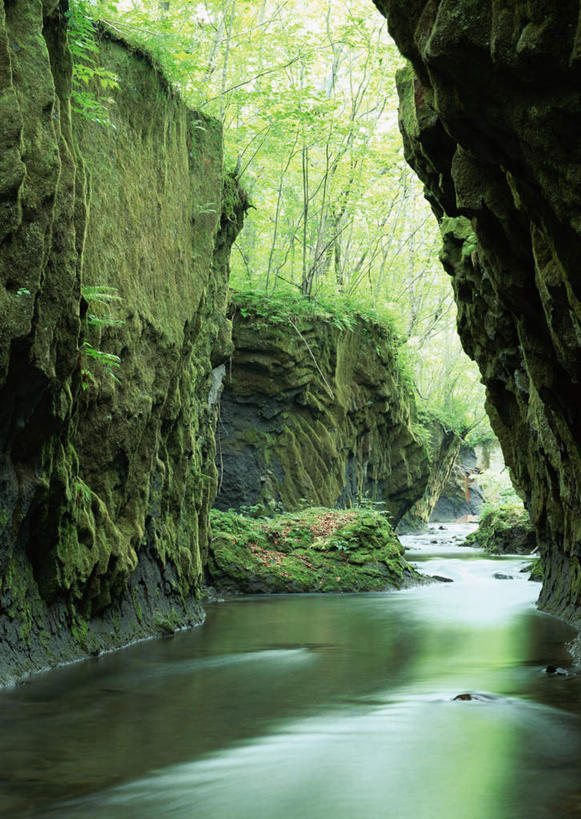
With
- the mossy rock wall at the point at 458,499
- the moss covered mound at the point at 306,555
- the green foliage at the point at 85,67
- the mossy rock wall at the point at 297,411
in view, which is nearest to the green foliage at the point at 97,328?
the green foliage at the point at 85,67

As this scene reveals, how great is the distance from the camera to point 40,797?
452cm

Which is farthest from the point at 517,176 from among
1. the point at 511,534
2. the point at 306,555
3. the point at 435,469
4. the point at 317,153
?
the point at 435,469

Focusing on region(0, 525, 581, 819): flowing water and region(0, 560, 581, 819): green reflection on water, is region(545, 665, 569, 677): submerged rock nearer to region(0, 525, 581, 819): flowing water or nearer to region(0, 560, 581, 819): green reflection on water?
region(0, 525, 581, 819): flowing water

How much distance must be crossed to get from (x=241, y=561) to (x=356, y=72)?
63.0 ft

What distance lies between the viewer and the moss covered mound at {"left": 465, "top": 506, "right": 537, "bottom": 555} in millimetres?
28922

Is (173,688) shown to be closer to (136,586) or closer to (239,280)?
(136,586)

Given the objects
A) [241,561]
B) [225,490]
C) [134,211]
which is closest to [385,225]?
[225,490]

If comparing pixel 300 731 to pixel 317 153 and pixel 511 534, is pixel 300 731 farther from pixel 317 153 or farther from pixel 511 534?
pixel 317 153

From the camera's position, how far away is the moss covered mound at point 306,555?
17219 millimetres

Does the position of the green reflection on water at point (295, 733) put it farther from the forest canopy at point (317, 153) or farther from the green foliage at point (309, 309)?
the green foliage at point (309, 309)

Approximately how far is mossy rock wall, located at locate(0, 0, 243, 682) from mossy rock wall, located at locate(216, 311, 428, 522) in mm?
8645

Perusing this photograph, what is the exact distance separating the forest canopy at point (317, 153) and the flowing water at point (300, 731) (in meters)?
A: 10.7

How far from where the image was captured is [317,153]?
2841 cm

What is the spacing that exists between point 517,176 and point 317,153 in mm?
23034
